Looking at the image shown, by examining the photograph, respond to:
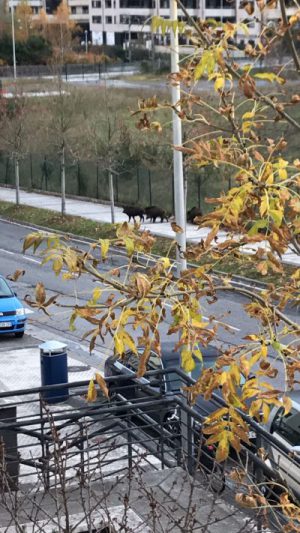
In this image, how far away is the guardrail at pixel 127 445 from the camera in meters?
Answer: 8.34

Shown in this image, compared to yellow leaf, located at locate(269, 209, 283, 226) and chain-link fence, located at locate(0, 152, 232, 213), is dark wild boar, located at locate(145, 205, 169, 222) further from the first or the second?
yellow leaf, located at locate(269, 209, 283, 226)

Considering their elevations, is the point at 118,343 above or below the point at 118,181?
above

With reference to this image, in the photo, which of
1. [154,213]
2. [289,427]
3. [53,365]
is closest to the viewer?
[289,427]

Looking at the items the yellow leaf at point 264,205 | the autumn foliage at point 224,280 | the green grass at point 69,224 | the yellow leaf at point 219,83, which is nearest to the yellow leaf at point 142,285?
the autumn foliage at point 224,280

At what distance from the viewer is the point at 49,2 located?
421ft

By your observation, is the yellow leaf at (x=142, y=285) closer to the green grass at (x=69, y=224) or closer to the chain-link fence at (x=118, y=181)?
the green grass at (x=69, y=224)

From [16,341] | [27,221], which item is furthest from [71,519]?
[27,221]

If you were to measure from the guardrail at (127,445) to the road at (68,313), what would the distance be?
4.33 metres

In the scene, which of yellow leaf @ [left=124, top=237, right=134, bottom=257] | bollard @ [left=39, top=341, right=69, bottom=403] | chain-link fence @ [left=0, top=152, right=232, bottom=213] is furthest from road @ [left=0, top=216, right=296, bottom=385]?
yellow leaf @ [left=124, top=237, right=134, bottom=257]

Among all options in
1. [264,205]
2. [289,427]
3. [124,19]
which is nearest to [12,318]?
[289,427]

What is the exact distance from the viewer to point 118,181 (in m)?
46.3

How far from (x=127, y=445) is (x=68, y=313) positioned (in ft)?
20.4

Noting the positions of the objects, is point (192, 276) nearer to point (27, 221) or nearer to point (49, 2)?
point (27, 221)

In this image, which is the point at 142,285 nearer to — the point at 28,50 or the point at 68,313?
the point at 68,313
